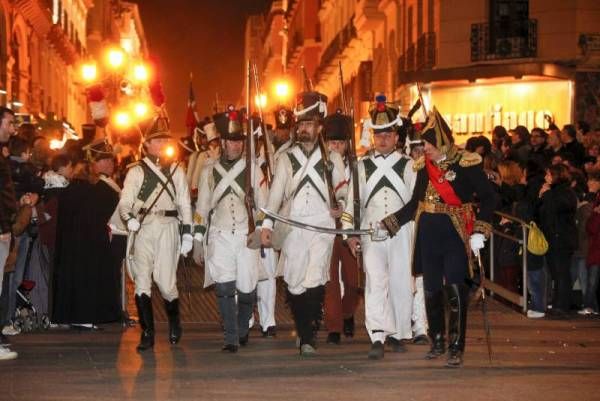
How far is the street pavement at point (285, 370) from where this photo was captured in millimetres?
10047

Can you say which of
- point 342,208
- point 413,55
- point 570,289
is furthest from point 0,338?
point 413,55

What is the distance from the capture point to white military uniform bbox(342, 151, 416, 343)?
12555mm

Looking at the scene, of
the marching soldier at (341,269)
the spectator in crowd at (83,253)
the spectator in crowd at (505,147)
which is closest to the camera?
the marching soldier at (341,269)

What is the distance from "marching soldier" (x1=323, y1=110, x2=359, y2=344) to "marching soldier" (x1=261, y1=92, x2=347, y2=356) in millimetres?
761

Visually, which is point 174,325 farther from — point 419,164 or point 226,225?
point 419,164

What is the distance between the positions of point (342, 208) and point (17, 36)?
32.7 m

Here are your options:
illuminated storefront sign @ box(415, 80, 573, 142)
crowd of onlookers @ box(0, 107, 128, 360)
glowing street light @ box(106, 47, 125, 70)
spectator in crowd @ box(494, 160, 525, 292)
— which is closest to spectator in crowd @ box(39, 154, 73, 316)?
crowd of onlookers @ box(0, 107, 128, 360)

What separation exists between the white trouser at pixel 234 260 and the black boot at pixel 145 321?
632mm

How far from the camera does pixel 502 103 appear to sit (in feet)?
112

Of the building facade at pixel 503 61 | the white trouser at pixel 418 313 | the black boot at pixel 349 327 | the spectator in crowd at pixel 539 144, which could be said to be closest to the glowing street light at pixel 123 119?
the building facade at pixel 503 61

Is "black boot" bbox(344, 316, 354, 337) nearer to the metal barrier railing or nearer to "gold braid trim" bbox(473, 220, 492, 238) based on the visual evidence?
"gold braid trim" bbox(473, 220, 492, 238)

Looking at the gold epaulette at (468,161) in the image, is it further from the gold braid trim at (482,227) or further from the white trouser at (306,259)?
the white trouser at (306,259)

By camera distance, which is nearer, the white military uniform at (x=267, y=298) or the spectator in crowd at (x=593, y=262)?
the white military uniform at (x=267, y=298)

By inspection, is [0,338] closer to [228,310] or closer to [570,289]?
[228,310]
